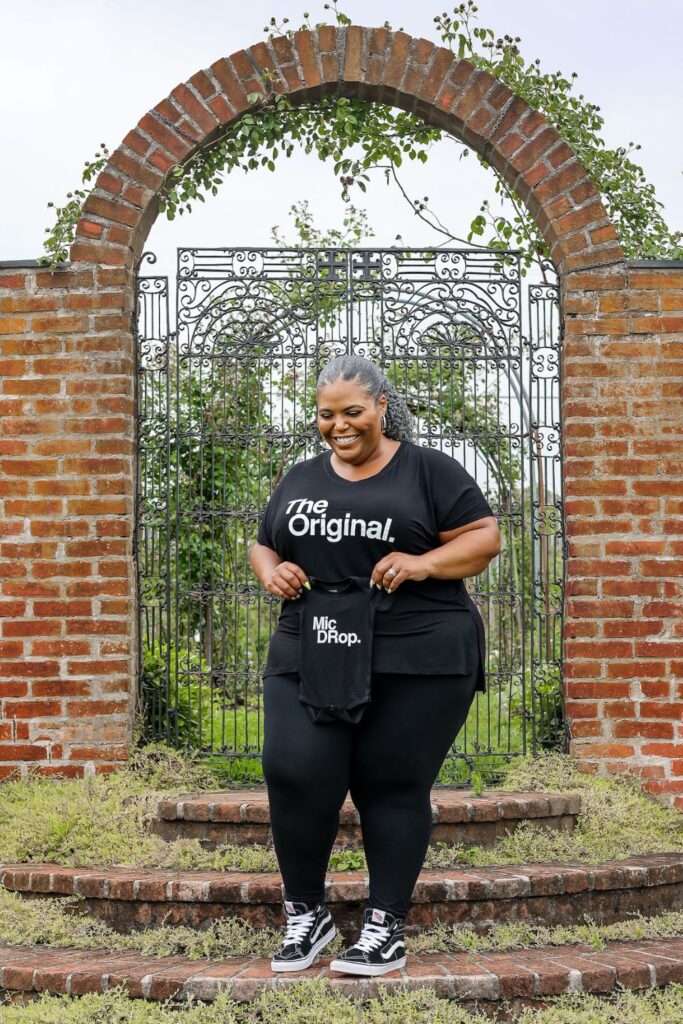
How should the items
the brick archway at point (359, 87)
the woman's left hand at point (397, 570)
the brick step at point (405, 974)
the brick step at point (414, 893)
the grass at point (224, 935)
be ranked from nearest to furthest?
the woman's left hand at point (397, 570) → the brick step at point (405, 974) → the grass at point (224, 935) → the brick step at point (414, 893) → the brick archway at point (359, 87)

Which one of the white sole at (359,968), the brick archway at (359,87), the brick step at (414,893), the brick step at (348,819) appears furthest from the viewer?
the brick archway at (359,87)

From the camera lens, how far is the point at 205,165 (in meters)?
5.61

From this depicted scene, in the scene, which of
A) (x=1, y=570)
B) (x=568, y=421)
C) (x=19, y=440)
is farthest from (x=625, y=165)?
(x=1, y=570)

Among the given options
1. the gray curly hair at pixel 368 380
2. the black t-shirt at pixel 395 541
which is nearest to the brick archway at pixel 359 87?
the gray curly hair at pixel 368 380

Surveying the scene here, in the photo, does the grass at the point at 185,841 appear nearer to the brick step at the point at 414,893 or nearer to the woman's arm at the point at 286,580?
the brick step at the point at 414,893

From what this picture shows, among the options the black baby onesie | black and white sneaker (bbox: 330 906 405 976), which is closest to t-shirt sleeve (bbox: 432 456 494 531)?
the black baby onesie

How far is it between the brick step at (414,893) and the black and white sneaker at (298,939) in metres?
0.48

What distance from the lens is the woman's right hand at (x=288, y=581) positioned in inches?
130

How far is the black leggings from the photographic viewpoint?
3.29m

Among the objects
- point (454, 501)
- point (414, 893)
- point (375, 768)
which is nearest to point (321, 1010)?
point (375, 768)

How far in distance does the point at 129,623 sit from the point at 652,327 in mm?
2825

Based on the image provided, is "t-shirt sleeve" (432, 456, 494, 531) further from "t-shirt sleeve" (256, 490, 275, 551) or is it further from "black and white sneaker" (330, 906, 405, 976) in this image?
"black and white sneaker" (330, 906, 405, 976)

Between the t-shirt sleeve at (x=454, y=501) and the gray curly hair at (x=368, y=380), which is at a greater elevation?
the gray curly hair at (x=368, y=380)

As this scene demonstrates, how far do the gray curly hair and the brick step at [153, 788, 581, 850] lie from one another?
1733 mm
